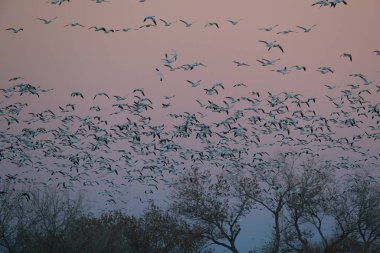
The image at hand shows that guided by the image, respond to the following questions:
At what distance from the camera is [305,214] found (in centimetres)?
3953

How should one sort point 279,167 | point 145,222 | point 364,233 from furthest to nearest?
point 145,222
point 279,167
point 364,233

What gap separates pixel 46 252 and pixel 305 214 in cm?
2316

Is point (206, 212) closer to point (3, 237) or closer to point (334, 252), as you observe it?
point (334, 252)

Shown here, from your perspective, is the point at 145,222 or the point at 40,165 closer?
the point at 40,165

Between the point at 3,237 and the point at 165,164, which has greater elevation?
the point at 165,164

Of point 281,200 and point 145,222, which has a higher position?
point 281,200

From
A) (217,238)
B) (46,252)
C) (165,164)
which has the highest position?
(165,164)

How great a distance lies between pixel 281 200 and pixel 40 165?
2220 cm

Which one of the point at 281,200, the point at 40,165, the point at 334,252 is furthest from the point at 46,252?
the point at 334,252

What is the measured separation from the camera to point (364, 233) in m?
38.4

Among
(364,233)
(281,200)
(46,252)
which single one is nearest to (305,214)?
(281,200)

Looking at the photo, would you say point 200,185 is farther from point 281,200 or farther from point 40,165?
point 40,165

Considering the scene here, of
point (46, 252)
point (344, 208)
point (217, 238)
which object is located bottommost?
point (46, 252)

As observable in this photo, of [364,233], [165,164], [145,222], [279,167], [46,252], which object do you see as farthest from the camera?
[145,222]
